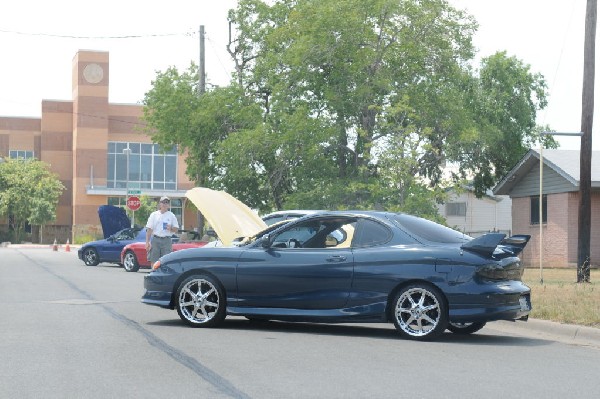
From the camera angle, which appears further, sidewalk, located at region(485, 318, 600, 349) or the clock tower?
the clock tower

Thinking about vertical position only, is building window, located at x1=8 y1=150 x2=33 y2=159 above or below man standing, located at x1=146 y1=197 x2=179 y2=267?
above

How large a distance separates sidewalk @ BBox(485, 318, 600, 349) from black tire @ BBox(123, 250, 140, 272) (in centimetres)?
1817

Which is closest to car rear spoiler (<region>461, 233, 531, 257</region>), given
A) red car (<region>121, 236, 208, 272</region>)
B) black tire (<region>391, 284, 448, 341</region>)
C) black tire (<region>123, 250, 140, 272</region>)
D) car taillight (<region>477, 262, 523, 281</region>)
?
car taillight (<region>477, 262, 523, 281</region>)

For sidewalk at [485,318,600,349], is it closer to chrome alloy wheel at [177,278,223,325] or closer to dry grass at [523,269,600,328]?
dry grass at [523,269,600,328]

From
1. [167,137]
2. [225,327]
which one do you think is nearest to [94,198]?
[167,137]

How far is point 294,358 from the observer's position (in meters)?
10.0

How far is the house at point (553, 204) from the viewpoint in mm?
36688

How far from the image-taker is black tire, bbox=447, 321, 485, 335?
12.6 m

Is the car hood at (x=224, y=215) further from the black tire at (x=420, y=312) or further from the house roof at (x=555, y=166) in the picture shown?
the house roof at (x=555, y=166)

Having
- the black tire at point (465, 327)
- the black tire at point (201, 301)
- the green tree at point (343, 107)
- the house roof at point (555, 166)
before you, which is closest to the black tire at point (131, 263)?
the green tree at point (343, 107)

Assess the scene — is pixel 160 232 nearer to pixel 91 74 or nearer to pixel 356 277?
pixel 356 277

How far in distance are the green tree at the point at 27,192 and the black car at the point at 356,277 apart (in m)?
70.9

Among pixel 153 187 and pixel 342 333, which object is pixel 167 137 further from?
pixel 153 187

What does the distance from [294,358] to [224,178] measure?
31879 mm
